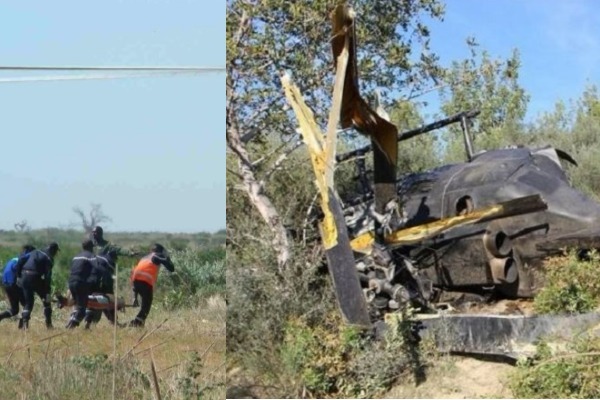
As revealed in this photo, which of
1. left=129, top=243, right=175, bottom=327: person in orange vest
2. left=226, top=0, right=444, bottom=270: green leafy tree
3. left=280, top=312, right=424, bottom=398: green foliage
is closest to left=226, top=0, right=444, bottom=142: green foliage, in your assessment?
left=226, top=0, right=444, bottom=270: green leafy tree

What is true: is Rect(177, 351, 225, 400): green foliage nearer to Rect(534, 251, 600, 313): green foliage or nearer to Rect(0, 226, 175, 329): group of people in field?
Rect(0, 226, 175, 329): group of people in field

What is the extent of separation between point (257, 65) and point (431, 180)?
153cm

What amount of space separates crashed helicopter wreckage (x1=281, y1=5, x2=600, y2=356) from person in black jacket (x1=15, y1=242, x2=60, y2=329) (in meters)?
2.17

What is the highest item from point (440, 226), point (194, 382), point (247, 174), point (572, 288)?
point (247, 174)

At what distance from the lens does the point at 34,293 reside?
177 inches

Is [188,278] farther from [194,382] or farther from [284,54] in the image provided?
[284,54]

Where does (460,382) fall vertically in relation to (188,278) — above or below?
below

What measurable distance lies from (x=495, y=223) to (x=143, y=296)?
2.94 m

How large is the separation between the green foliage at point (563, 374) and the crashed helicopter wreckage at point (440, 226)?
35 centimetres

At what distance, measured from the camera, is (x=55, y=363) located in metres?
4.50

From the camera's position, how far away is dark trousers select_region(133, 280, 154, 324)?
15.2 ft

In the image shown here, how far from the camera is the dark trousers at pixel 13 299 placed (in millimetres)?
4461

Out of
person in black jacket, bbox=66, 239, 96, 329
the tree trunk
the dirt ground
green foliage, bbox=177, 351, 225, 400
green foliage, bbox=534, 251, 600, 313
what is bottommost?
the dirt ground

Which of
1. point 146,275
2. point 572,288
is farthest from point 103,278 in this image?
point 572,288
